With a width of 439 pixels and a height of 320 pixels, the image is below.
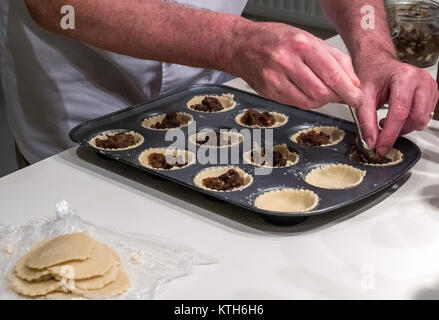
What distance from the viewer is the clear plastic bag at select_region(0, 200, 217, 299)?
121 centimetres

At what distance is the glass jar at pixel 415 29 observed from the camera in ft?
6.84

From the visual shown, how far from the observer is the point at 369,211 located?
1.42 metres

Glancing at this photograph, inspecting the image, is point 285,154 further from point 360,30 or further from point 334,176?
point 360,30

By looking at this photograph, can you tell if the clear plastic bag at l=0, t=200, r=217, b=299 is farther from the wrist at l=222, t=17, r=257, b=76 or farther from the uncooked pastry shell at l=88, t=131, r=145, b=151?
the wrist at l=222, t=17, r=257, b=76

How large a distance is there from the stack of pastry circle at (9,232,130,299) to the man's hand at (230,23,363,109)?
52cm

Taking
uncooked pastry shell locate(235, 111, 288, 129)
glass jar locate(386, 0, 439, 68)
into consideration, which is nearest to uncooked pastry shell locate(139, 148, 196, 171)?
uncooked pastry shell locate(235, 111, 288, 129)

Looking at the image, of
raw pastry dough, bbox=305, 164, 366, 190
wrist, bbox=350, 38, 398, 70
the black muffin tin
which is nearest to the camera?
the black muffin tin

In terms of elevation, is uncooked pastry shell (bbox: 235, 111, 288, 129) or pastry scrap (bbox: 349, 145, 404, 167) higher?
uncooked pastry shell (bbox: 235, 111, 288, 129)

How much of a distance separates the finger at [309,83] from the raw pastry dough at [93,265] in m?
0.52

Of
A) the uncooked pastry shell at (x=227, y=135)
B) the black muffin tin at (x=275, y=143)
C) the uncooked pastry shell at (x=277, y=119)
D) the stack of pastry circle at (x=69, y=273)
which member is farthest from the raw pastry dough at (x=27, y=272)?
the uncooked pastry shell at (x=277, y=119)

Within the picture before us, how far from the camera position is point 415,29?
2.10 meters

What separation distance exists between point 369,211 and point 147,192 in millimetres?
503

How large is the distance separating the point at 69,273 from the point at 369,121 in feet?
2.75
